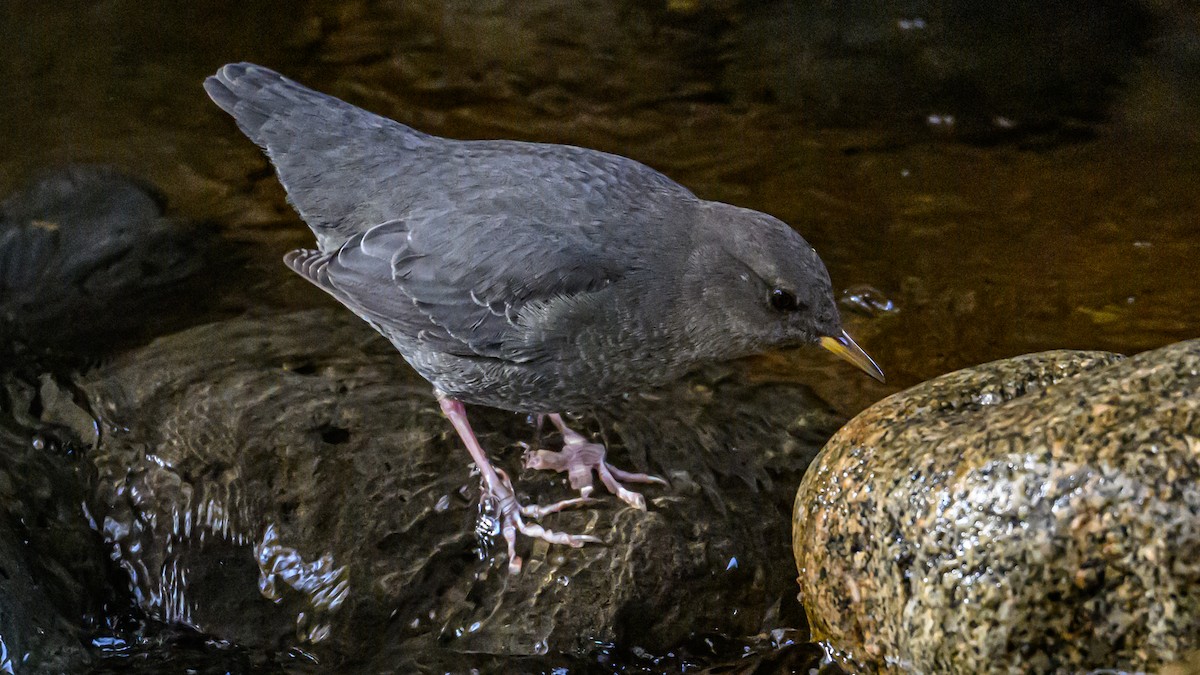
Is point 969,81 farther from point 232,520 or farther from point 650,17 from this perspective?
point 232,520

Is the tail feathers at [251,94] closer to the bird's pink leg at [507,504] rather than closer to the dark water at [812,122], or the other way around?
the dark water at [812,122]

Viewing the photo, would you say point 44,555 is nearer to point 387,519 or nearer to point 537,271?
point 387,519

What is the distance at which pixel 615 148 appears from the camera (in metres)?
5.77

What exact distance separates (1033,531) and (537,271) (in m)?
1.63

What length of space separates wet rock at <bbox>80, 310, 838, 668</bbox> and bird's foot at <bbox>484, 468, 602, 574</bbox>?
4 cm

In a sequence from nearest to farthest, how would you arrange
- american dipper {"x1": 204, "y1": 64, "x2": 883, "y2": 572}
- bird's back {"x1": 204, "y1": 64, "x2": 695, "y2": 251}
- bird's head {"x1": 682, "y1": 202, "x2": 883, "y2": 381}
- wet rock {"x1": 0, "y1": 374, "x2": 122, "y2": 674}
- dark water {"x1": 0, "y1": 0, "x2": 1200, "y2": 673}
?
wet rock {"x1": 0, "y1": 374, "x2": 122, "y2": 674} < bird's head {"x1": 682, "y1": 202, "x2": 883, "y2": 381} < american dipper {"x1": 204, "y1": 64, "x2": 883, "y2": 572} < bird's back {"x1": 204, "y1": 64, "x2": 695, "y2": 251} < dark water {"x1": 0, "y1": 0, "x2": 1200, "y2": 673}

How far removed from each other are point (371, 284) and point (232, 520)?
0.90 metres

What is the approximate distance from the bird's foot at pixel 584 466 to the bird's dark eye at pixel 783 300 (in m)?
0.86

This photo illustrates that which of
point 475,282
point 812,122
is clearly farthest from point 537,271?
point 812,122

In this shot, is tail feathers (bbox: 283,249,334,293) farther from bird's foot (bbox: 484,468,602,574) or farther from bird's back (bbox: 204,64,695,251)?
bird's foot (bbox: 484,468,602,574)

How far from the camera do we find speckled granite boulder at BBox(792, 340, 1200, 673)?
Result: 255cm

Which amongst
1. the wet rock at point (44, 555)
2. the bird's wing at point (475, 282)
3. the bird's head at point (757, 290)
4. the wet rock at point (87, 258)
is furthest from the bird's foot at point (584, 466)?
the wet rock at point (87, 258)

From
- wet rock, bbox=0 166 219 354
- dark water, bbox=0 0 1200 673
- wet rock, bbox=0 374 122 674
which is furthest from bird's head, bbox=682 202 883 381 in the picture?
wet rock, bbox=0 166 219 354

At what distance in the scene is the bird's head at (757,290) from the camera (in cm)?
328
